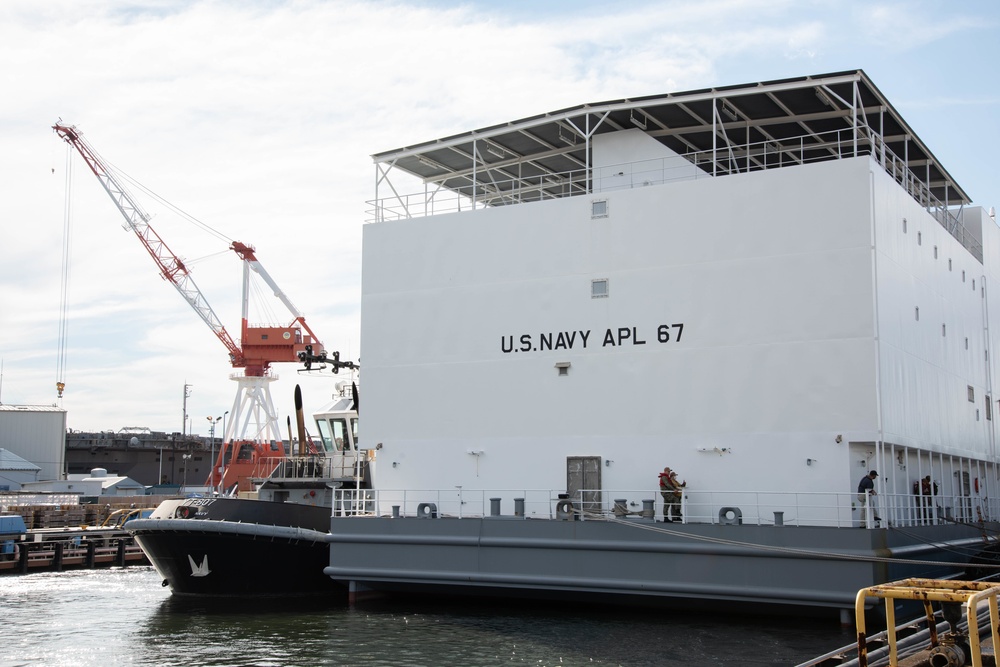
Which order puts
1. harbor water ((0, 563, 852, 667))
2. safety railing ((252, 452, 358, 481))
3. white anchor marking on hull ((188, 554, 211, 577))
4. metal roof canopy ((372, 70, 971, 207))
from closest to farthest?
1. harbor water ((0, 563, 852, 667))
2. metal roof canopy ((372, 70, 971, 207))
3. white anchor marking on hull ((188, 554, 211, 577))
4. safety railing ((252, 452, 358, 481))

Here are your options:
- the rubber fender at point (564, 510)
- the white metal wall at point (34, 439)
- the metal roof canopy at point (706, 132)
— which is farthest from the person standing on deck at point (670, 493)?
the white metal wall at point (34, 439)

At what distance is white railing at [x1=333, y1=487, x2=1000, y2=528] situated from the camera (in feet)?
45.8

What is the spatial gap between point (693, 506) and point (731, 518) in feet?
2.18

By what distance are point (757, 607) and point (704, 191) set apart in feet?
20.7

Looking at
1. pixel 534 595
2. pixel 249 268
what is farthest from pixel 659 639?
pixel 249 268

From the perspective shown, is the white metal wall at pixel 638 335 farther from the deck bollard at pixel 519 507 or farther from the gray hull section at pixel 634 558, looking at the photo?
the gray hull section at pixel 634 558

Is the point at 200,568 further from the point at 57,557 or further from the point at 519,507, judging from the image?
the point at 57,557

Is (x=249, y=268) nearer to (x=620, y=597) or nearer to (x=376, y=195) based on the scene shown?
(x=376, y=195)

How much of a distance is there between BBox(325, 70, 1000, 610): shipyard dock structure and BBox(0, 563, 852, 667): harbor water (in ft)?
1.89

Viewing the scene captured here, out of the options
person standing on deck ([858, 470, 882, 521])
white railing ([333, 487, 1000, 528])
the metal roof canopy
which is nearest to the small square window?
the metal roof canopy

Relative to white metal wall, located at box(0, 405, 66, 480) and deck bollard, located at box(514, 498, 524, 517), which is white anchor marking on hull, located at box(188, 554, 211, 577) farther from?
white metal wall, located at box(0, 405, 66, 480)

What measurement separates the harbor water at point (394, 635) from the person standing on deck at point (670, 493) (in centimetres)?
147

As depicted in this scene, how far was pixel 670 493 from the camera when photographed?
14688mm

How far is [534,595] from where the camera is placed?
48.9 ft
